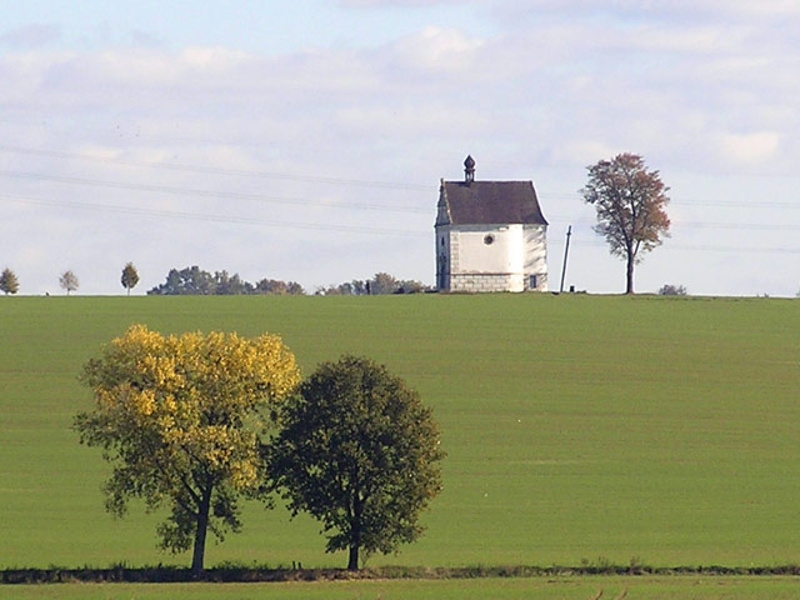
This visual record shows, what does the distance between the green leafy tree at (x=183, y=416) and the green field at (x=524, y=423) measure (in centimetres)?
169

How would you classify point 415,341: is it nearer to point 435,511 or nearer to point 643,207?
point 435,511

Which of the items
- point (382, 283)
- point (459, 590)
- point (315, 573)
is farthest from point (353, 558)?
point (382, 283)

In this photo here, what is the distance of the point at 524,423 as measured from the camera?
60656 millimetres

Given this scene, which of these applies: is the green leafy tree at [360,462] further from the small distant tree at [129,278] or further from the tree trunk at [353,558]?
the small distant tree at [129,278]

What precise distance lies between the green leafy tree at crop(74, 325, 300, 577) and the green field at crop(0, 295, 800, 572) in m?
1.69

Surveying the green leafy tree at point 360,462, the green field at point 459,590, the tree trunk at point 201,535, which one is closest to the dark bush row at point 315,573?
the tree trunk at point 201,535

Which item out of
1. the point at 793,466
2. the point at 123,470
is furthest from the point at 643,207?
the point at 123,470

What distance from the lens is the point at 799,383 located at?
7031 centimetres

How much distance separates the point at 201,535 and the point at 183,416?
3.15 meters

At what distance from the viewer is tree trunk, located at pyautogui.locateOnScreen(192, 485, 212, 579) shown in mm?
Result: 41250

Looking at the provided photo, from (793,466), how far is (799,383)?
16156 mm

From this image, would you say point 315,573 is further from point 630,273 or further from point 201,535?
point 630,273

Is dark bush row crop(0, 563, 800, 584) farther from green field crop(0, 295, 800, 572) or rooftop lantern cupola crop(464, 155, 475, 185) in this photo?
rooftop lantern cupola crop(464, 155, 475, 185)

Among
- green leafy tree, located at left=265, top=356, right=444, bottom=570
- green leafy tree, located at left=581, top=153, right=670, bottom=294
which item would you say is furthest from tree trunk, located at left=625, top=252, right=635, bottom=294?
green leafy tree, located at left=265, top=356, right=444, bottom=570
